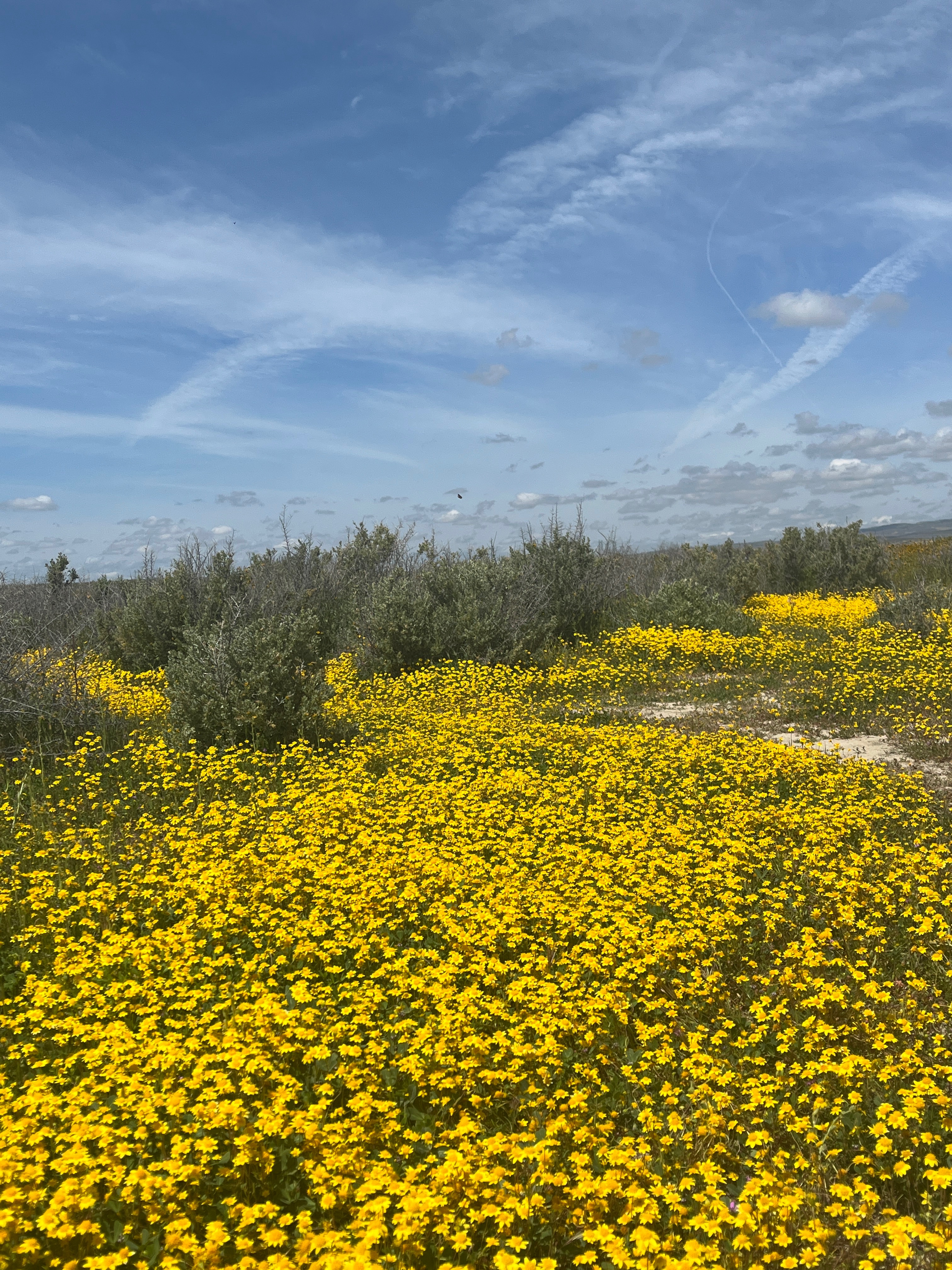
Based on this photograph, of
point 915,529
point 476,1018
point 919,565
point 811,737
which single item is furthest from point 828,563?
point 915,529

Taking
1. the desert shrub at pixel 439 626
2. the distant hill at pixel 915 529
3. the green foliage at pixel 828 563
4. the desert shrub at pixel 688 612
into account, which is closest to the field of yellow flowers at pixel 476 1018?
the desert shrub at pixel 439 626

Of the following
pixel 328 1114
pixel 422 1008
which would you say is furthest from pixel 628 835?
pixel 328 1114

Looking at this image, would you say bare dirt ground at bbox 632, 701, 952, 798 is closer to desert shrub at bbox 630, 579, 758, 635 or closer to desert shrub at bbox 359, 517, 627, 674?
desert shrub at bbox 359, 517, 627, 674

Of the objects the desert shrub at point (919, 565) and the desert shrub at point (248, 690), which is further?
the desert shrub at point (919, 565)

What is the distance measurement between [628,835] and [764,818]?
151 cm

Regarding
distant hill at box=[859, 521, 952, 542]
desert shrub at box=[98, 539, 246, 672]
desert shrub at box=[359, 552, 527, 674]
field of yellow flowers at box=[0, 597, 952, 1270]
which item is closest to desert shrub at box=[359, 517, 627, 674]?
desert shrub at box=[359, 552, 527, 674]

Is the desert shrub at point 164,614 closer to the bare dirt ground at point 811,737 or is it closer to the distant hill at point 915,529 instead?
the bare dirt ground at point 811,737

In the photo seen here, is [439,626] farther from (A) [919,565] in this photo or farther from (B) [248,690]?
(A) [919,565]

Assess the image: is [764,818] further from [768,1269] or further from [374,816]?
[768,1269]

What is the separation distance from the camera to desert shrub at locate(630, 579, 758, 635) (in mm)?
17266

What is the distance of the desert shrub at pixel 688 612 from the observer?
1727 cm

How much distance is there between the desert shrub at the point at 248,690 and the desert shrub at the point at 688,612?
29.2 ft

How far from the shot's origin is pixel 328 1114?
3.59 metres

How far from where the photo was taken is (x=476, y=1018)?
411 centimetres
